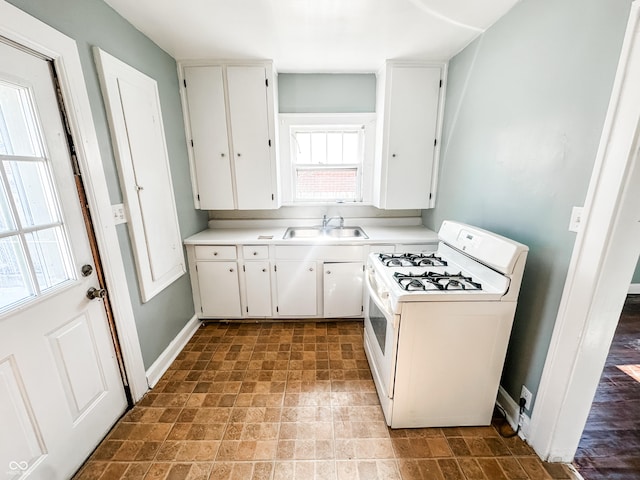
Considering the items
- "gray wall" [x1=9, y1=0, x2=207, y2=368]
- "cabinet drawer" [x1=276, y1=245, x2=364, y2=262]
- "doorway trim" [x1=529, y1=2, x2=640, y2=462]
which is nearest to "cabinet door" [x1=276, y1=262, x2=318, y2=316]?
"cabinet drawer" [x1=276, y1=245, x2=364, y2=262]

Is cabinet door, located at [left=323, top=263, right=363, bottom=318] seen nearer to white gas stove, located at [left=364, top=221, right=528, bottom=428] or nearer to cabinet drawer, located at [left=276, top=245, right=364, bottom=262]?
cabinet drawer, located at [left=276, top=245, right=364, bottom=262]

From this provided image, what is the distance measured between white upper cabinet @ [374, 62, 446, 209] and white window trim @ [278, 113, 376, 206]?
0.55ft

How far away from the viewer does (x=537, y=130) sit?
1.41 metres

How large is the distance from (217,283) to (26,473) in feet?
5.15

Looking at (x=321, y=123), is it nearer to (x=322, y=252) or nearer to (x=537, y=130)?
(x=322, y=252)

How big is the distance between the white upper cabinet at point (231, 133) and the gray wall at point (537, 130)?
175 centimetres

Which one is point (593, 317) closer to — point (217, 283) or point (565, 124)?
point (565, 124)

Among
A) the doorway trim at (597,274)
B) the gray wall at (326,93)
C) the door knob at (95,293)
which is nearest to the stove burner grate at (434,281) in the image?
the doorway trim at (597,274)

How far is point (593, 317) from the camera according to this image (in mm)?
1155

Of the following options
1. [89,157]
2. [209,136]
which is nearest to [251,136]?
[209,136]

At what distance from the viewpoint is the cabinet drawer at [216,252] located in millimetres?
2461

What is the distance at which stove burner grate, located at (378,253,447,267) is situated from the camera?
1.80 meters

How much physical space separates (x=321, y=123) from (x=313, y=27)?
1.01m

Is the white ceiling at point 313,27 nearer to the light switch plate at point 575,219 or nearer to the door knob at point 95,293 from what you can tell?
the light switch plate at point 575,219
